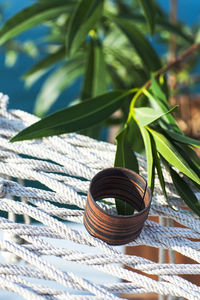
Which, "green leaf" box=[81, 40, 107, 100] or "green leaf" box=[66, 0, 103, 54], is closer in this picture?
"green leaf" box=[66, 0, 103, 54]

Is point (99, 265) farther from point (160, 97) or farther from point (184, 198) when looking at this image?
point (160, 97)

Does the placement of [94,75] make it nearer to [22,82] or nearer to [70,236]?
[70,236]

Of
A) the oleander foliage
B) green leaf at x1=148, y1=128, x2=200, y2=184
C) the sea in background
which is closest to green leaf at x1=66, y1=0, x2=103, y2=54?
the oleander foliage

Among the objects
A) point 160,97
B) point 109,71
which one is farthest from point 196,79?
point 160,97

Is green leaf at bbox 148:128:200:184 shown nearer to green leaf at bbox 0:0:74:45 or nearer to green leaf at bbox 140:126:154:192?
green leaf at bbox 140:126:154:192

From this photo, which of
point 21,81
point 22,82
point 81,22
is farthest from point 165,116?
point 22,82
